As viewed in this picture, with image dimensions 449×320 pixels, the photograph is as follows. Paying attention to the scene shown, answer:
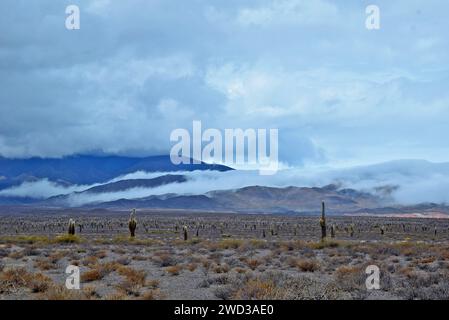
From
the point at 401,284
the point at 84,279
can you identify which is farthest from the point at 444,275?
the point at 84,279

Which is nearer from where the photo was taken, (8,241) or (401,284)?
(401,284)

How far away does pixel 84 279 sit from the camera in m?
19.7

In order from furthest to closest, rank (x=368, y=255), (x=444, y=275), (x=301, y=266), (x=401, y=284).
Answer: (x=368, y=255) < (x=301, y=266) < (x=444, y=275) < (x=401, y=284)

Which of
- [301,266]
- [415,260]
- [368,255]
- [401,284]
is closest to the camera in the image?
[401,284]

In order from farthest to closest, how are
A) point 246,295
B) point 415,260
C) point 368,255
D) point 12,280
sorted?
point 368,255, point 415,260, point 12,280, point 246,295
